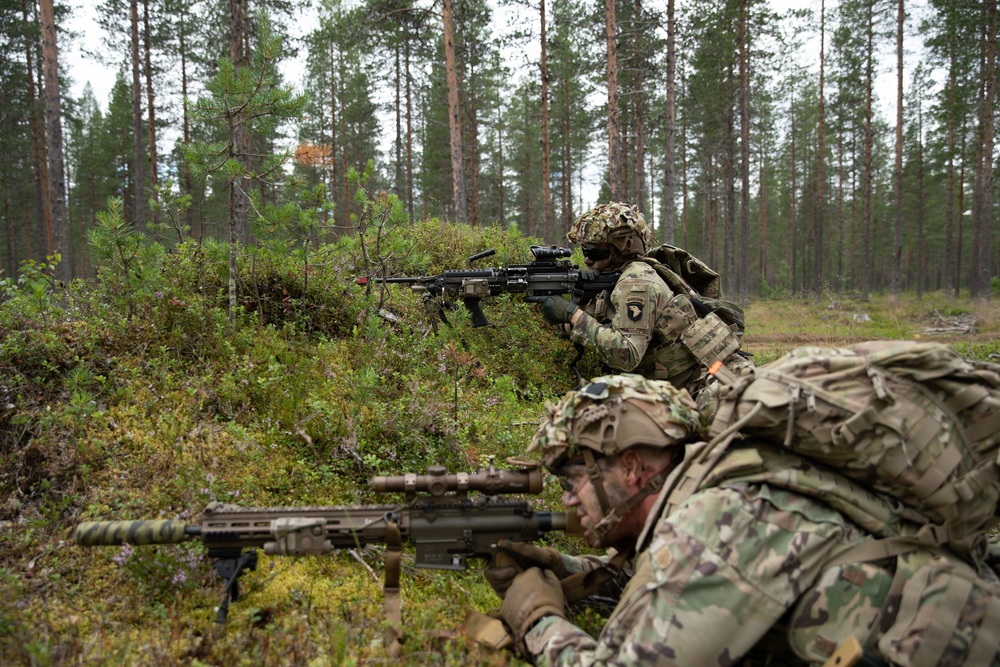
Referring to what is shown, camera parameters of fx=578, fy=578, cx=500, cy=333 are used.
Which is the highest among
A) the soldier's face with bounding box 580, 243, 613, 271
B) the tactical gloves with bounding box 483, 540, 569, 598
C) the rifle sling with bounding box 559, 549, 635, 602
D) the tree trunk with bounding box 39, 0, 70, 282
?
the tree trunk with bounding box 39, 0, 70, 282

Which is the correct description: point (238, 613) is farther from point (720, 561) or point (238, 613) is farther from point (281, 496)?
point (720, 561)

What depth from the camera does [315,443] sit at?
445cm

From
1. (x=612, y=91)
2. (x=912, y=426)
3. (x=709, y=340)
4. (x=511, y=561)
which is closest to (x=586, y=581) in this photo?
(x=511, y=561)

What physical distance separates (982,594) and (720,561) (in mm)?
946

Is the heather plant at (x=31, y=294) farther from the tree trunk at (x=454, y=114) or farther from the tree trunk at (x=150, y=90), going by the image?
the tree trunk at (x=150, y=90)

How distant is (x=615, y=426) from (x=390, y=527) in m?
1.23

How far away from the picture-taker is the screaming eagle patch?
552 centimetres

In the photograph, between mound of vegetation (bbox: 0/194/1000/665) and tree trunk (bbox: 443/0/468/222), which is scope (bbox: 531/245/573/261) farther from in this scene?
tree trunk (bbox: 443/0/468/222)

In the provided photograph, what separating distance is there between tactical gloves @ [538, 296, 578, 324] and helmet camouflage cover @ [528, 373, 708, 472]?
3072 mm

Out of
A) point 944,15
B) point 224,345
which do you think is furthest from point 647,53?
point 224,345

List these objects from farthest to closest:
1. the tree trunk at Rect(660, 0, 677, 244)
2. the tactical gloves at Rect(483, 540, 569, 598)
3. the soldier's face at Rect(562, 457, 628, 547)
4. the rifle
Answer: the tree trunk at Rect(660, 0, 677, 244) < the tactical gloves at Rect(483, 540, 569, 598) < the rifle < the soldier's face at Rect(562, 457, 628, 547)

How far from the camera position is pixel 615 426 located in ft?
8.68

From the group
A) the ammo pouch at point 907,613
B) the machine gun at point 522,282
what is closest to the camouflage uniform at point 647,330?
the machine gun at point 522,282

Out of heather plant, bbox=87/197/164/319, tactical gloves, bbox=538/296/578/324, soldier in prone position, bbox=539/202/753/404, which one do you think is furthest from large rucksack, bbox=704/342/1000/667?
heather plant, bbox=87/197/164/319
